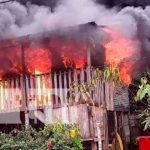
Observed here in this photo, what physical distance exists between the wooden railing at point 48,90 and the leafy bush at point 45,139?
1.40ft

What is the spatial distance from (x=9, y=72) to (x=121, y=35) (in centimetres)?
186

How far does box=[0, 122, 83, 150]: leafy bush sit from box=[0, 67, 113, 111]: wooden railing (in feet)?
1.40

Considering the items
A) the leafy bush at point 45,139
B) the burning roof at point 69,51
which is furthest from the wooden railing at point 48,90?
the leafy bush at point 45,139

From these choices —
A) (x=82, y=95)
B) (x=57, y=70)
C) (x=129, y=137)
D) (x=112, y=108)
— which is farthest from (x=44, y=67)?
(x=129, y=137)

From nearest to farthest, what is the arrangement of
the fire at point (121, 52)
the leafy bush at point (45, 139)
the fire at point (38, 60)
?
the leafy bush at point (45, 139)
the fire at point (121, 52)
the fire at point (38, 60)

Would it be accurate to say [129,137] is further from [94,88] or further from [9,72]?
[9,72]

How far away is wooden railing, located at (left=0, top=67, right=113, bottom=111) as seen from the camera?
6.69 m

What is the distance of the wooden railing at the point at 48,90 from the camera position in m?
6.69

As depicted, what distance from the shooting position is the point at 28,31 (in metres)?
6.88

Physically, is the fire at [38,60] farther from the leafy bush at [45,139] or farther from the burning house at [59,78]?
the leafy bush at [45,139]

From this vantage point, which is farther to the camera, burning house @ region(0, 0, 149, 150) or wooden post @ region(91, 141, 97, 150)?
wooden post @ region(91, 141, 97, 150)

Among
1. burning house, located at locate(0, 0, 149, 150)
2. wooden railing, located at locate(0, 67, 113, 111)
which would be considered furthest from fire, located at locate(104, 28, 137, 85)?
wooden railing, located at locate(0, 67, 113, 111)

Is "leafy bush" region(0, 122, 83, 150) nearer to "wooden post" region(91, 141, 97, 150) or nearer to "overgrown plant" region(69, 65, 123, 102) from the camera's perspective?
"wooden post" region(91, 141, 97, 150)

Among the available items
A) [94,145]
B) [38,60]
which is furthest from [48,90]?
[94,145]
